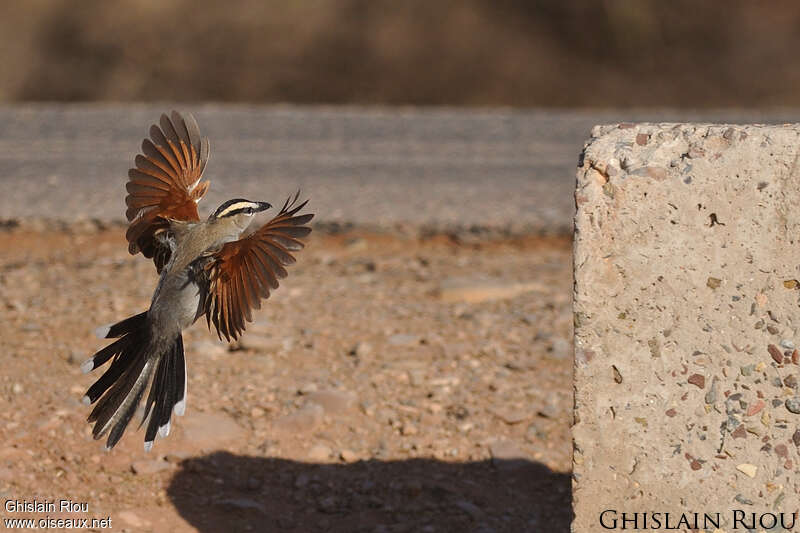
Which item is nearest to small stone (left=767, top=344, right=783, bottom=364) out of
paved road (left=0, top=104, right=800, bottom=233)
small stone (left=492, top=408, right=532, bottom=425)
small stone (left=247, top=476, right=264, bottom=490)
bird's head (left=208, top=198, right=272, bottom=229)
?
bird's head (left=208, top=198, right=272, bottom=229)

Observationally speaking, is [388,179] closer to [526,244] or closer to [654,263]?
[526,244]

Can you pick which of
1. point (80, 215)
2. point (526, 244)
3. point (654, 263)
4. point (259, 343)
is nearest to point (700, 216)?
point (654, 263)

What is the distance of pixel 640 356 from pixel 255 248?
1357mm

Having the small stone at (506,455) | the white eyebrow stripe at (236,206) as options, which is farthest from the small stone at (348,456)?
the white eyebrow stripe at (236,206)

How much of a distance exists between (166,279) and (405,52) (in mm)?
13974

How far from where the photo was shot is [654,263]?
10.6 ft

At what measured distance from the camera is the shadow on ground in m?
4.41

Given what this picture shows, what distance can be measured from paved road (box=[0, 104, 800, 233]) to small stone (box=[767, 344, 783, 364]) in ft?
14.6

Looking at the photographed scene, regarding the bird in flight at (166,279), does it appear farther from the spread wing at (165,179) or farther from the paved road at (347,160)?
the paved road at (347,160)

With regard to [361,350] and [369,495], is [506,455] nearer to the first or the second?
[369,495]

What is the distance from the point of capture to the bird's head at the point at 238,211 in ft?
12.3

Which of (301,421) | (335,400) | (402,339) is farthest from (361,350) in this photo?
(301,421)

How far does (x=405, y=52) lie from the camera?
57.0 feet

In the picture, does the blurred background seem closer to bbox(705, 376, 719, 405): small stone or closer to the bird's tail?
the bird's tail
